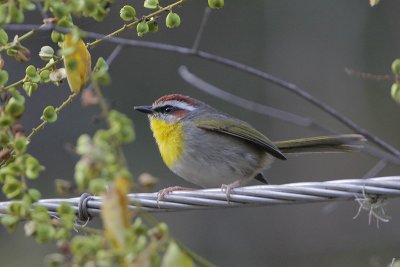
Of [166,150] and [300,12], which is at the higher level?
[300,12]

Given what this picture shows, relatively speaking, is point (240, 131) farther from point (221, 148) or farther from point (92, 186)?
point (92, 186)

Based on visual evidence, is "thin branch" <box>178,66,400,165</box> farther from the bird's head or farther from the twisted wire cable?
the bird's head

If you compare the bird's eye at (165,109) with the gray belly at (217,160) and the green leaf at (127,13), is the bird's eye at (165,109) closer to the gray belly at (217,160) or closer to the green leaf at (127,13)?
the gray belly at (217,160)

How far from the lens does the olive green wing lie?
16.4 feet

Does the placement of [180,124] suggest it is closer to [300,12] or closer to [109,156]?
[109,156]

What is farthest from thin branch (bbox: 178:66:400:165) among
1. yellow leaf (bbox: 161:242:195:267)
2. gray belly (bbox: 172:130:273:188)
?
yellow leaf (bbox: 161:242:195:267)

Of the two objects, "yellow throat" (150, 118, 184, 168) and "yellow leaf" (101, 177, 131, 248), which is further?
"yellow throat" (150, 118, 184, 168)

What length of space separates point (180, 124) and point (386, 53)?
7.63 meters

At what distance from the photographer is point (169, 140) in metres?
5.24

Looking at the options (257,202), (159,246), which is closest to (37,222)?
(159,246)

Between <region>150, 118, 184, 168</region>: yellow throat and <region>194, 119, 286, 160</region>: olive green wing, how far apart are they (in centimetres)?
14

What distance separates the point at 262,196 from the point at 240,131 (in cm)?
170

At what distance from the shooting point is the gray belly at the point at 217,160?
504cm

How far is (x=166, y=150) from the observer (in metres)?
5.21
